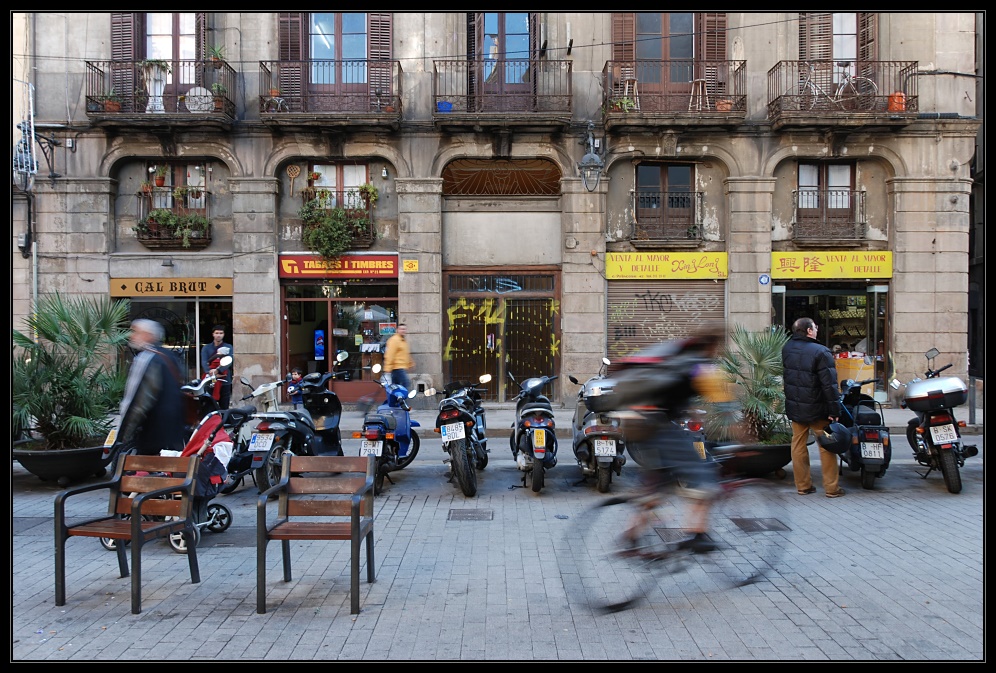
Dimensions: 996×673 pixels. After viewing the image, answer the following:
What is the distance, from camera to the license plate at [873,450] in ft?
25.1

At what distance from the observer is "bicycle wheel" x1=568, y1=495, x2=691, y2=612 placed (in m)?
4.61

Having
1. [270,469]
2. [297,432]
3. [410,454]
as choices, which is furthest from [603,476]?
[270,469]

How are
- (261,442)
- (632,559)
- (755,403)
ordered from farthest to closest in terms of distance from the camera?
1. (755,403)
2. (261,442)
3. (632,559)

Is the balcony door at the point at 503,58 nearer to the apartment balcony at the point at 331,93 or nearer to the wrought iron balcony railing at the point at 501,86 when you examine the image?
the wrought iron balcony railing at the point at 501,86

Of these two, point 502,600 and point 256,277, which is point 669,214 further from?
point 502,600

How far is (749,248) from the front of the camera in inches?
647

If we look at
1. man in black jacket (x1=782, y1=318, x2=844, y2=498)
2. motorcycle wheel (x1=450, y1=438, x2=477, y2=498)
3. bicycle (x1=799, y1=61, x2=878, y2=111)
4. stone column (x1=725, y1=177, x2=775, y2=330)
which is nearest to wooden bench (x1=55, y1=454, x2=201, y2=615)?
motorcycle wheel (x1=450, y1=438, x2=477, y2=498)

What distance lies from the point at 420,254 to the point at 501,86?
176 inches

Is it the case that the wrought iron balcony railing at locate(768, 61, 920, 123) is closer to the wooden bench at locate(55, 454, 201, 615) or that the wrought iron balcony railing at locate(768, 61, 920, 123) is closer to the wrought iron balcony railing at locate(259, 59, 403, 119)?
the wrought iron balcony railing at locate(259, 59, 403, 119)

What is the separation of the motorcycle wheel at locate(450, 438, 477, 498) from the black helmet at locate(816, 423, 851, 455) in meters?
3.70

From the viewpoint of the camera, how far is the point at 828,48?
16797 millimetres

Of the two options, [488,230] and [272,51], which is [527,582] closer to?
[488,230]

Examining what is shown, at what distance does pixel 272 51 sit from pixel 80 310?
35.1ft

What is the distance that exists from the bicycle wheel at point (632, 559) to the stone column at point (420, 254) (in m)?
11.6
